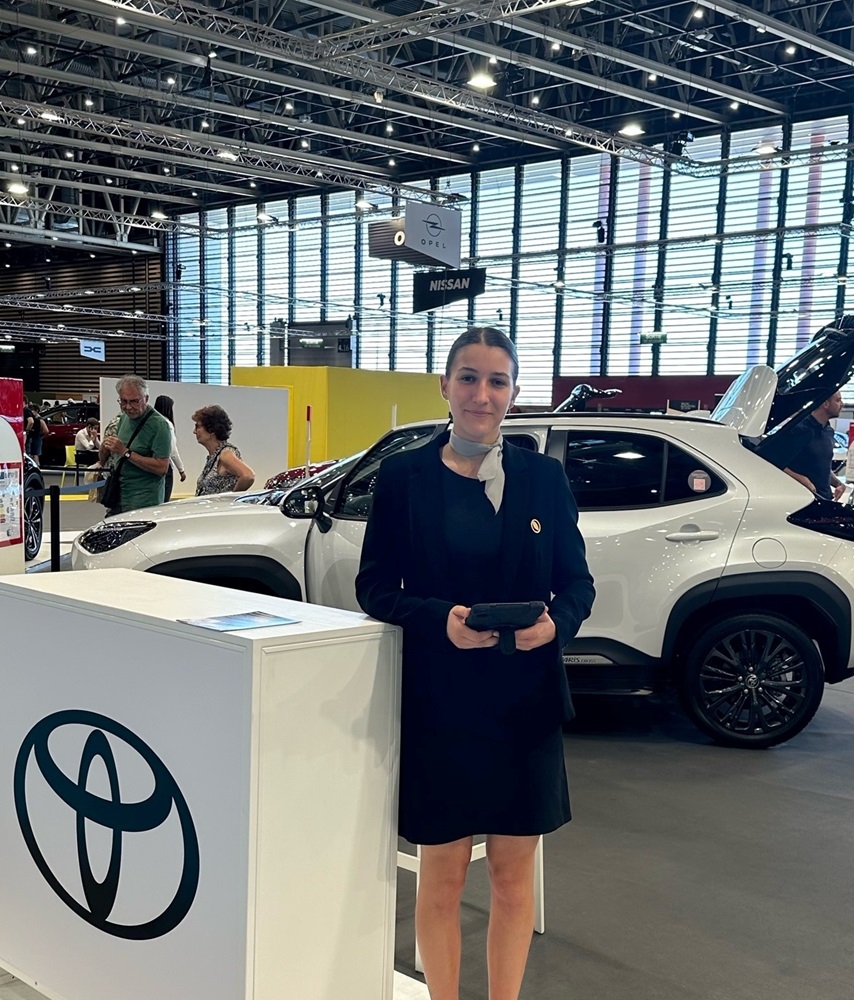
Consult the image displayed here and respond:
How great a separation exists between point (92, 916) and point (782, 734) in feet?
11.8

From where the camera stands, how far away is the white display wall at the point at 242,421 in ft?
58.9

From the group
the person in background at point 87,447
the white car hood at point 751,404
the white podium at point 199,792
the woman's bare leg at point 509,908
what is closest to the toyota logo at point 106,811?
the white podium at point 199,792

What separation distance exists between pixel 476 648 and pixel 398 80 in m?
14.5

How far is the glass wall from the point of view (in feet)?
60.5

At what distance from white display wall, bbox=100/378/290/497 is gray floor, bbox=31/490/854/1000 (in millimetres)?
13582

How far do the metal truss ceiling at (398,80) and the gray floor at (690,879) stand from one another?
9.25 meters

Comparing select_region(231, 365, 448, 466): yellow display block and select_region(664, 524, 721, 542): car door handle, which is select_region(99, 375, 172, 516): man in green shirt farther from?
select_region(231, 365, 448, 466): yellow display block

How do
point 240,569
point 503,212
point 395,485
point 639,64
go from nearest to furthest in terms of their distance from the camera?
point 395,485, point 240,569, point 639,64, point 503,212

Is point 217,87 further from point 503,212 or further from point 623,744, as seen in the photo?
point 623,744

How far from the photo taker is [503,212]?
22391 mm

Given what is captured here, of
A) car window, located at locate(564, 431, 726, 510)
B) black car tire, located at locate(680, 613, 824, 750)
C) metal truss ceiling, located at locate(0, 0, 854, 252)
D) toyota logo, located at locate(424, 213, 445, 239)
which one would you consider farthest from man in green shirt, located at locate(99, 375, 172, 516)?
toyota logo, located at locate(424, 213, 445, 239)

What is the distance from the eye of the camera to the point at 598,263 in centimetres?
2133

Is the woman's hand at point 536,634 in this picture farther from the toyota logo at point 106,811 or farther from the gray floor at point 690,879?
the gray floor at point 690,879

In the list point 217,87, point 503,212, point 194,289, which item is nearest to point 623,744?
point 217,87
